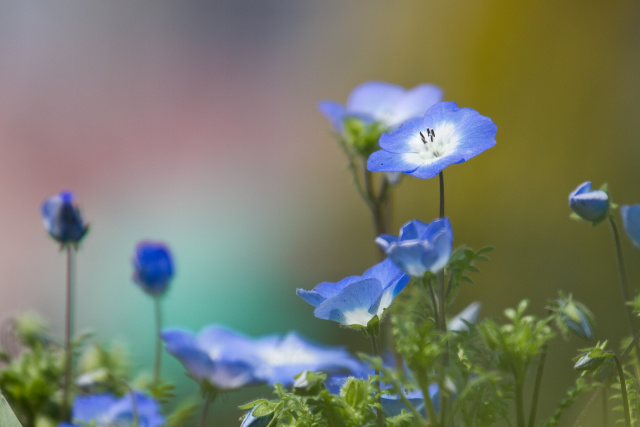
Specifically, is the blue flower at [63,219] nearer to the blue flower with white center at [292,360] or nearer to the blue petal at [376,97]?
the blue flower with white center at [292,360]

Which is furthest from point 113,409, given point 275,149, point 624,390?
point 275,149

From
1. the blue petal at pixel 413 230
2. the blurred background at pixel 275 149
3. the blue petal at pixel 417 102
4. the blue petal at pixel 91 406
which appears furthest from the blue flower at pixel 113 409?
the blurred background at pixel 275 149

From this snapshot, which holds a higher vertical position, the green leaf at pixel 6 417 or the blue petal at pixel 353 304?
the blue petal at pixel 353 304

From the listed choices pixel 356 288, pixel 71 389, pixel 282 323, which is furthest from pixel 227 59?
pixel 356 288

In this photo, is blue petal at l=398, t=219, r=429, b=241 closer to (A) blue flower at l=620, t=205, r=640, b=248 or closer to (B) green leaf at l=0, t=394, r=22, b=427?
(A) blue flower at l=620, t=205, r=640, b=248

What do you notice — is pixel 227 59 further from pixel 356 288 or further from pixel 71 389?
pixel 356 288
